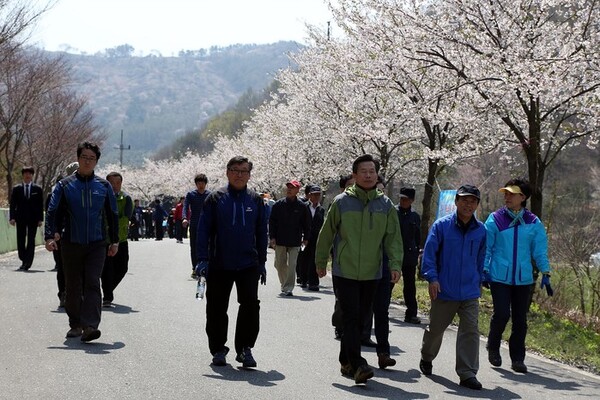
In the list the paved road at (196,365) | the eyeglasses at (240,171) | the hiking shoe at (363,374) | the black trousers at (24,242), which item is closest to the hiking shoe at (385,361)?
the paved road at (196,365)

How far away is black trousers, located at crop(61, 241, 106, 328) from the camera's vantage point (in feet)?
31.1

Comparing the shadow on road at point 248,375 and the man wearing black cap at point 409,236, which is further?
the man wearing black cap at point 409,236

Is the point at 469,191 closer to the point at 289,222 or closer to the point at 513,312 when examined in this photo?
the point at 513,312

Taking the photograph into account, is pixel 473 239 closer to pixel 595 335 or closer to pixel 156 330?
pixel 156 330

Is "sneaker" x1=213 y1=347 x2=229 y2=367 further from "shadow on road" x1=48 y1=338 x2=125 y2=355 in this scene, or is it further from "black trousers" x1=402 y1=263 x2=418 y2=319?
"black trousers" x1=402 y1=263 x2=418 y2=319

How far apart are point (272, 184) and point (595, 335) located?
4051 cm

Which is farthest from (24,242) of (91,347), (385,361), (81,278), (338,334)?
(385,361)

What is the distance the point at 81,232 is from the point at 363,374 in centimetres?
339

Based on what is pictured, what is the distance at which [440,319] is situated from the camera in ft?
28.6

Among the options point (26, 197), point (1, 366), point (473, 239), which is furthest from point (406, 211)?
point (26, 197)

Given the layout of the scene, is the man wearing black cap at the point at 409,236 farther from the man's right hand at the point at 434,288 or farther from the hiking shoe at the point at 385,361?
the man's right hand at the point at 434,288

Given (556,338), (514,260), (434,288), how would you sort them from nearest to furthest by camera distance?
(434,288)
(514,260)
(556,338)

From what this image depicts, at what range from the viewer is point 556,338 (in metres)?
12.4

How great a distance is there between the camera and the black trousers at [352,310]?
7992 millimetres
